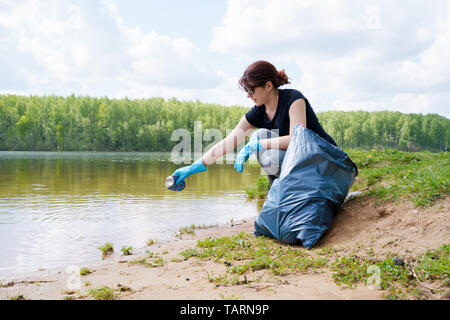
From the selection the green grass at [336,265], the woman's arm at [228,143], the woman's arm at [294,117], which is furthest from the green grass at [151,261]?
the woman's arm at [294,117]

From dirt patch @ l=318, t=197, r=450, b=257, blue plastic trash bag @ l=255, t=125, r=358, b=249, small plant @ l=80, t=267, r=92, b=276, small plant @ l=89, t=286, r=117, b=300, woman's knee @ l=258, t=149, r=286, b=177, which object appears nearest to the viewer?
small plant @ l=89, t=286, r=117, b=300

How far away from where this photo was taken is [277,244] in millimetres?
3197

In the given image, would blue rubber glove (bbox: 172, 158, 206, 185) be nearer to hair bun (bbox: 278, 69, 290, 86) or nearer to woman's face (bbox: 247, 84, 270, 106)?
woman's face (bbox: 247, 84, 270, 106)

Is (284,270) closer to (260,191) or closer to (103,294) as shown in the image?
(103,294)

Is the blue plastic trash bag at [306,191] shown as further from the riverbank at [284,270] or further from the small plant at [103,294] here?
the small plant at [103,294]

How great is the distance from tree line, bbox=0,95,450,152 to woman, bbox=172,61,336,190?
185ft

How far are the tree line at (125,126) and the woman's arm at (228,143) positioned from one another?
56379mm

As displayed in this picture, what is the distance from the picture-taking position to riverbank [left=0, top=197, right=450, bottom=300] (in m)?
2.08

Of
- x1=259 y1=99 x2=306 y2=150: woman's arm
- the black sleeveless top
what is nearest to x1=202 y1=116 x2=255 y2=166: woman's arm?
the black sleeveless top

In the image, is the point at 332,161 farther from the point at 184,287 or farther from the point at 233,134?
the point at 184,287

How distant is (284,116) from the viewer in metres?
3.51

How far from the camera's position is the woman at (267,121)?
11.1 feet
